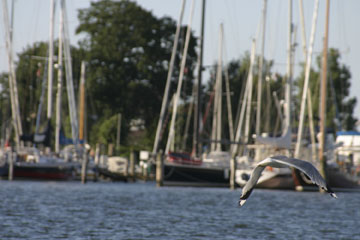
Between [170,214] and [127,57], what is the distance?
56544 mm

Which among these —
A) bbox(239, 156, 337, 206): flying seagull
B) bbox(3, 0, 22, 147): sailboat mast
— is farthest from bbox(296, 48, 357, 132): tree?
bbox(239, 156, 337, 206): flying seagull

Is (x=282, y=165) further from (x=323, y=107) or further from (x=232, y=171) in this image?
(x=232, y=171)

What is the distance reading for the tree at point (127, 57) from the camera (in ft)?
284

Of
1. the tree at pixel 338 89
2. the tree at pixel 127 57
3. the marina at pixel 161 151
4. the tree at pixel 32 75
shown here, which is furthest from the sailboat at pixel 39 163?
the tree at pixel 338 89

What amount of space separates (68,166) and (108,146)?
2054 cm

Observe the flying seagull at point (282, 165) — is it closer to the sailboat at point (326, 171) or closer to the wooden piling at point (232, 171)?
the sailboat at point (326, 171)

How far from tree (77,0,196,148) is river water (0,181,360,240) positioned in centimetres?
3594

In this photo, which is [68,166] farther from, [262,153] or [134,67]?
[134,67]

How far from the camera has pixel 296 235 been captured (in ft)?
88.9

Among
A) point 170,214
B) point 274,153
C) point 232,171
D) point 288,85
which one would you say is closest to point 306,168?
point 170,214

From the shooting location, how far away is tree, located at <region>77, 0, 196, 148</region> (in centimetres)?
8656

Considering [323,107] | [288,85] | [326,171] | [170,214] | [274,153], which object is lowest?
Answer: [170,214]

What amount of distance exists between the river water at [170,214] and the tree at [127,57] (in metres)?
35.9

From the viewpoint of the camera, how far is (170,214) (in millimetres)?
34094
